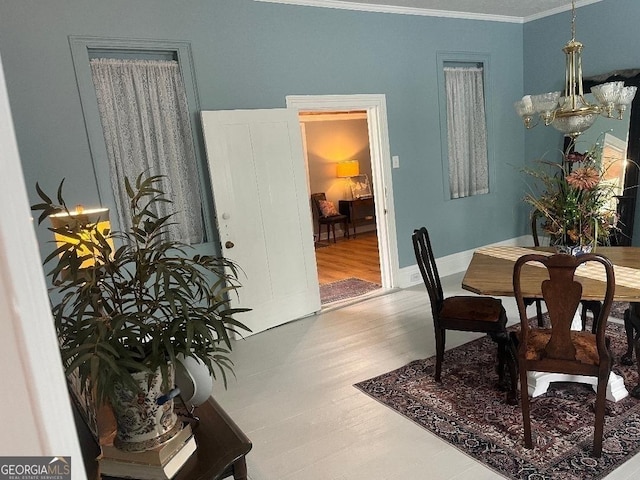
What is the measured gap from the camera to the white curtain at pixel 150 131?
11.2 ft

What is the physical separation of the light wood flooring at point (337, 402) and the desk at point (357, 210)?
12.9 ft

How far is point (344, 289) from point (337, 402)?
2455mm

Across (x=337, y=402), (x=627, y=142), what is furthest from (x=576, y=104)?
(x=627, y=142)

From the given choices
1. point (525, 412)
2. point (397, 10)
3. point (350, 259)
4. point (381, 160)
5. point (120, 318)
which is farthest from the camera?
point (350, 259)

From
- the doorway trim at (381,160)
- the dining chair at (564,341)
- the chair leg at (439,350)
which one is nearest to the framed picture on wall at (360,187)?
the doorway trim at (381,160)

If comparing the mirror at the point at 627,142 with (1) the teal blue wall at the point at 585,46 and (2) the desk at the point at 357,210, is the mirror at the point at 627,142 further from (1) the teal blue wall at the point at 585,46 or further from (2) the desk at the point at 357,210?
(2) the desk at the point at 357,210

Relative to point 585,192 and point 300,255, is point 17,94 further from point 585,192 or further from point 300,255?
point 585,192

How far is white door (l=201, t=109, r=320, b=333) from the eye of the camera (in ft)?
12.3

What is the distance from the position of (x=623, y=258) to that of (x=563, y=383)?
876mm

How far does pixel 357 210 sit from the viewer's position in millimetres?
8508

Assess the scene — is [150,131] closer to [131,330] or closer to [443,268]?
[131,330]

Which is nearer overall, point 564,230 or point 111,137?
point 564,230

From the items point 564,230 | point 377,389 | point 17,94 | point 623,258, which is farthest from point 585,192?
point 17,94

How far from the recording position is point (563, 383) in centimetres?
275
